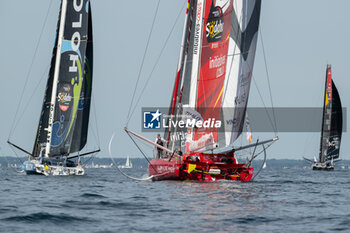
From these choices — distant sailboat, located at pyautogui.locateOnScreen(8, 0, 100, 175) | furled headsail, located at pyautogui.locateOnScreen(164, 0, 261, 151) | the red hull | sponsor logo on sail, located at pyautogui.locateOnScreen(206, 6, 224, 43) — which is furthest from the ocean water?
distant sailboat, located at pyautogui.locateOnScreen(8, 0, 100, 175)

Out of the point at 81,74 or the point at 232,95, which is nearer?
the point at 232,95

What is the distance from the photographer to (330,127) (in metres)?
79.6

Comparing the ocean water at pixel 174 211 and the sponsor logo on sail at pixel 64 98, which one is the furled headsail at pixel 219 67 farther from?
the sponsor logo on sail at pixel 64 98

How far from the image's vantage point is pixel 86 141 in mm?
45438

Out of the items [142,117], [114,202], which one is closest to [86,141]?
[142,117]

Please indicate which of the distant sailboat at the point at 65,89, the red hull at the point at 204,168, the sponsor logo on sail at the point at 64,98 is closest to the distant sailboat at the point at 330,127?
the distant sailboat at the point at 65,89

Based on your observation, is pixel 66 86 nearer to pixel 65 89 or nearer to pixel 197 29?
pixel 65 89

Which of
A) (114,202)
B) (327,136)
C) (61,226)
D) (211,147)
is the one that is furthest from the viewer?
(327,136)

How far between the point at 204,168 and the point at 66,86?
1846cm

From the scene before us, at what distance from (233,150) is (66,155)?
17412 millimetres

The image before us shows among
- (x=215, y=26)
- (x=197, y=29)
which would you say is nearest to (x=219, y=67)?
(x=215, y=26)

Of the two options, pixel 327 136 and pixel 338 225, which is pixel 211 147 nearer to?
pixel 338 225

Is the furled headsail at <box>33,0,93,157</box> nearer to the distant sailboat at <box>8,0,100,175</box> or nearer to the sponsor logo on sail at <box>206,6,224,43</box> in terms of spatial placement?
the distant sailboat at <box>8,0,100,175</box>

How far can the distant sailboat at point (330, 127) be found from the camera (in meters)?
77.7
